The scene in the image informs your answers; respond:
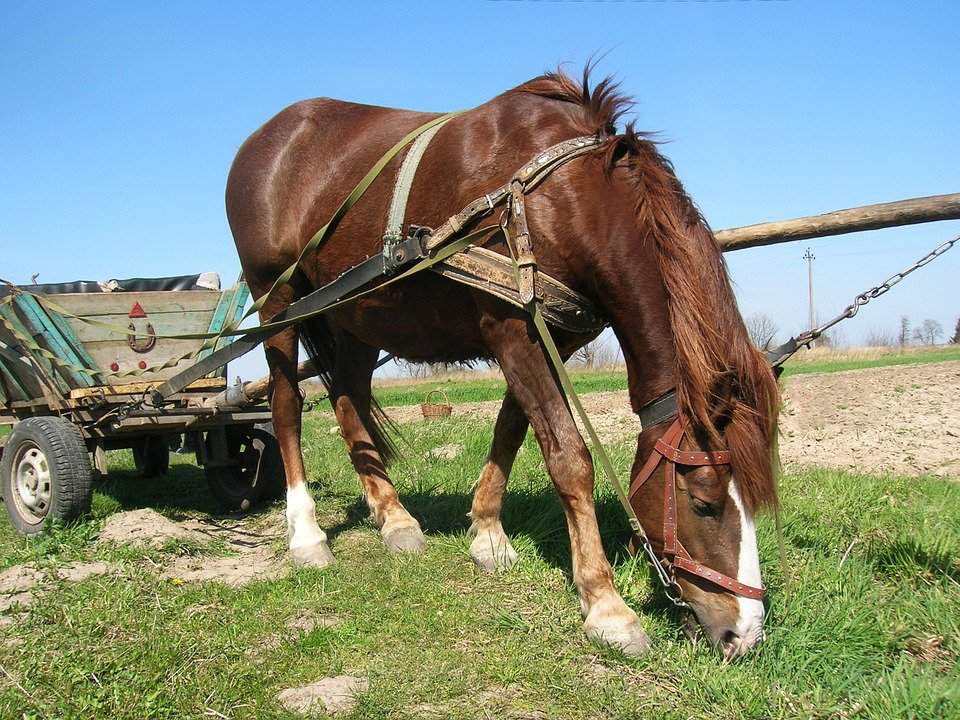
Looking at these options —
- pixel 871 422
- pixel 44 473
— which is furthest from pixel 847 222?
pixel 871 422

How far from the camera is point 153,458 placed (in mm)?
7895

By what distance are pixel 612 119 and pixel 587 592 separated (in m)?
2.08

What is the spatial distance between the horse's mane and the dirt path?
3.72 m

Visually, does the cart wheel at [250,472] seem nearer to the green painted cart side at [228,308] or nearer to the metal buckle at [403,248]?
the green painted cart side at [228,308]

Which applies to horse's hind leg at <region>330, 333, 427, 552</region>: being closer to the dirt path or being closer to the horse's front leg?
the horse's front leg

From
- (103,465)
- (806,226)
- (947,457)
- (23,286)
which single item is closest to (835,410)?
(947,457)

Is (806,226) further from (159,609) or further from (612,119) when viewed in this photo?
(159,609)

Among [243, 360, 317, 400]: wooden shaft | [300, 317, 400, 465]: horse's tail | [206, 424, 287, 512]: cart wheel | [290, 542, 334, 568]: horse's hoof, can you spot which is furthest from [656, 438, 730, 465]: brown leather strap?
Answer: [206, 424, 287, 512]: cart wheel

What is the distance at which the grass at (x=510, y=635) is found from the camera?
267 centimetres

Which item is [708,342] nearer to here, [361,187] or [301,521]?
[361,187]

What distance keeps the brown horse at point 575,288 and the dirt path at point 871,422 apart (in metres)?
3.70

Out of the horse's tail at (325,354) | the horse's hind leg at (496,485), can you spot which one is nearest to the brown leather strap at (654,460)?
the horse's hind leg at (496,485)

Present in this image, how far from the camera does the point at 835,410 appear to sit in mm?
9656

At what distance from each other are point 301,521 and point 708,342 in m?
2.70
